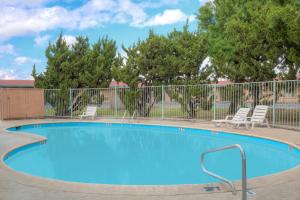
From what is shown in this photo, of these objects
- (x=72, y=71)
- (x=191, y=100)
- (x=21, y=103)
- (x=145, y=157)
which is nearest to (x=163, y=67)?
(x=191, y=100)

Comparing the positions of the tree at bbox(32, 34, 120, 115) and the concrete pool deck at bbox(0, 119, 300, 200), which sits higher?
the tree at bbox(32, 34, 120, 115)

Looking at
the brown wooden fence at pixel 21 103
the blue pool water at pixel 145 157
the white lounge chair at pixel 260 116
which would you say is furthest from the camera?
the brown wooden fence at pixel 21 103

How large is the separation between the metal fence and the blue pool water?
11.4 feet

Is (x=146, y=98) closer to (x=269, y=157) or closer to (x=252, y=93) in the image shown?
(x=252, y=93)

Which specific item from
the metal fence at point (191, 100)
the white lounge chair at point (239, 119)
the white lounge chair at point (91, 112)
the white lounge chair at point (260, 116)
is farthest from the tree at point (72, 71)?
the white lounge chair at point (260, 116)

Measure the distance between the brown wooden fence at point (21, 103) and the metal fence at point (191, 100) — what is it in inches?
60.5

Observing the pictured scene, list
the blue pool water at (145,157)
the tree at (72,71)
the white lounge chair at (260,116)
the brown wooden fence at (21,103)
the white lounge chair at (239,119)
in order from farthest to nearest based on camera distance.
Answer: the tree at (72,71) < the brown wooden fence at (21,103) < the white lounge chair at (239,119) < the white lounge chair at (260,116) < the blue pool water at (145,157)

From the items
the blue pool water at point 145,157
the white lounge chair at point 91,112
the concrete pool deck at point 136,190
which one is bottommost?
the blue pool water at point 145,157

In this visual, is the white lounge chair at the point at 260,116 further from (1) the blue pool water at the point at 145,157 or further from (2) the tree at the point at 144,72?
(2) the tree at the point at 144,72

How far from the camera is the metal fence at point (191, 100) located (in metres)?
16.4

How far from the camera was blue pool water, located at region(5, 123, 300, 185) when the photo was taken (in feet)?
26.1

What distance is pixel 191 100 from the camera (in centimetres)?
1914

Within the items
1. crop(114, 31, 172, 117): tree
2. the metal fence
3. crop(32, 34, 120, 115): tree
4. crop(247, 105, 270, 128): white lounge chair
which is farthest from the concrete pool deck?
crop(32, 34, 120, 115): tree

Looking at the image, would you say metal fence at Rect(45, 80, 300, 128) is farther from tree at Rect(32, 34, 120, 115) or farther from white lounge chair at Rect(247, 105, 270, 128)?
white lounge chair at Rect(247, 105, 270, 128)
